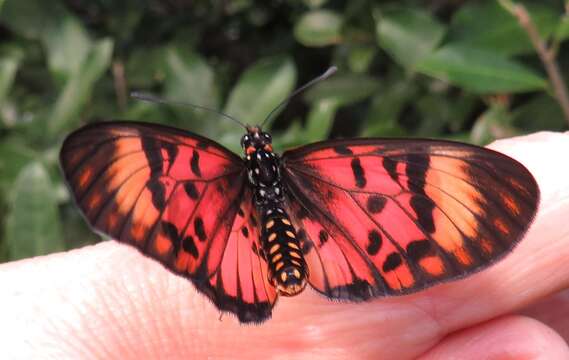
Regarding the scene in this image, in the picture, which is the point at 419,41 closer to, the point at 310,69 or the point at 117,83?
the point at 310,69

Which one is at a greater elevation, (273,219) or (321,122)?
(321,122)

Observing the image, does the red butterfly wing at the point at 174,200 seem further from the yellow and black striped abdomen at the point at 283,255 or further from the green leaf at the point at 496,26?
the green leaf at the point at 496,26

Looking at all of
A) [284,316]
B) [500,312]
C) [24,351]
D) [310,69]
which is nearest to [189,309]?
[284,316]

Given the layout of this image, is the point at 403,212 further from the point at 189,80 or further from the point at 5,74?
the point at 5,74

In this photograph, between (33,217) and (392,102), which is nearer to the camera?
(33,217)

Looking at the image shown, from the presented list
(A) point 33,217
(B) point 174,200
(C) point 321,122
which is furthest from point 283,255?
(A) point 33,217

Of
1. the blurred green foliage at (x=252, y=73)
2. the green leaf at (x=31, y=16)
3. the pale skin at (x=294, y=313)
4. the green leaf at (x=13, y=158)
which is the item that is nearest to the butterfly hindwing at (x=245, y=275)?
the pale skin at (x=294, y=313)

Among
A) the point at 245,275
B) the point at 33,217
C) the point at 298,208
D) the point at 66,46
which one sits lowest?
the point at 245,275

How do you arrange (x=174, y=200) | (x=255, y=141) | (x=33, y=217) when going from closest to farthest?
(x=174, y=200), (x=255, y=141), (x=33, y=217)
